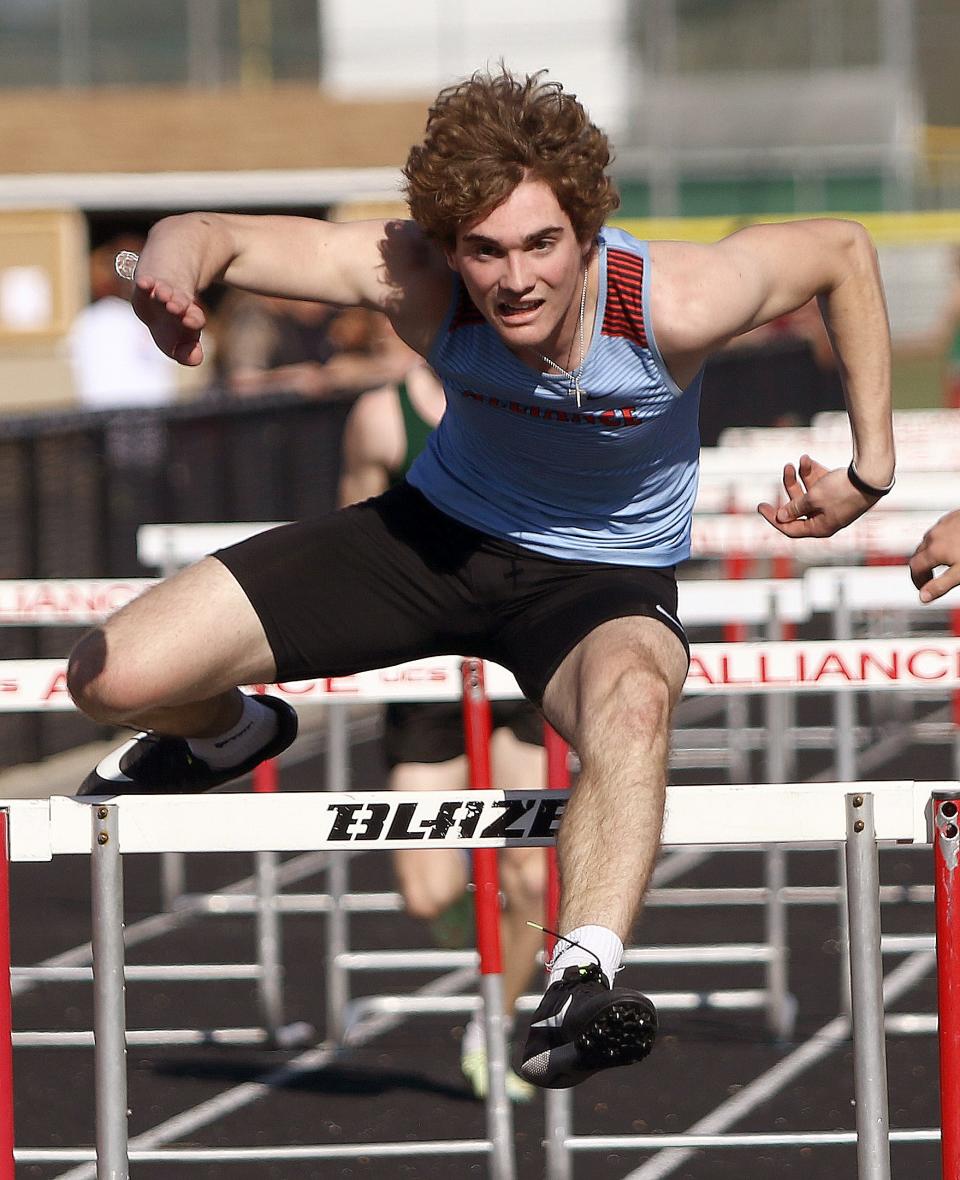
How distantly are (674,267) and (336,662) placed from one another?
1.13 meters

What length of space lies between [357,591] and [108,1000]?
1466 millimetres

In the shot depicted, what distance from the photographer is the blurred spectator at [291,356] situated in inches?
599

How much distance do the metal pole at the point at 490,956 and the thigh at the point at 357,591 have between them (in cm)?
56

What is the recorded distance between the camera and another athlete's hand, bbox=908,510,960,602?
4418mm

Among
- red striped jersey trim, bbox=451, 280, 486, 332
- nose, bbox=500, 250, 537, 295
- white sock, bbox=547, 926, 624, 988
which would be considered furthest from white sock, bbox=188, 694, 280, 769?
white sock, bbox=547, 926, 624, 988

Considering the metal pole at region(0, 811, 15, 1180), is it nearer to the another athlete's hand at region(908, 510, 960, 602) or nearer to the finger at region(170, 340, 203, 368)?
the finger at region(170, 340, 203, 368)

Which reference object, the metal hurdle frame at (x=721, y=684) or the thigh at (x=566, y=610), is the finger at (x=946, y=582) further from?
the metal hurdle frame at (x=721, y=684)

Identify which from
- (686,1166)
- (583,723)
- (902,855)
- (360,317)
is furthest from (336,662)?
(360,317)

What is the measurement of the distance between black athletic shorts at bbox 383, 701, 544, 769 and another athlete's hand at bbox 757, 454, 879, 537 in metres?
1.95

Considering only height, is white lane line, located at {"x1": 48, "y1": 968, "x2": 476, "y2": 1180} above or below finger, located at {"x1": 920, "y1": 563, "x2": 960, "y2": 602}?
below

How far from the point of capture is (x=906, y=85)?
3053 cm

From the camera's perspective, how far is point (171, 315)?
4.13 meters

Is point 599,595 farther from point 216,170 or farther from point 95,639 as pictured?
point 216,170

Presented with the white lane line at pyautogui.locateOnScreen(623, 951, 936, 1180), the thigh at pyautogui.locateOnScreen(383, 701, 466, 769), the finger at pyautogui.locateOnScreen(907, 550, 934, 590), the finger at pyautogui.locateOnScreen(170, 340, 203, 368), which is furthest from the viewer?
the thigh at pyautogui.locateOnScreen(383, 701, 466, 769)
